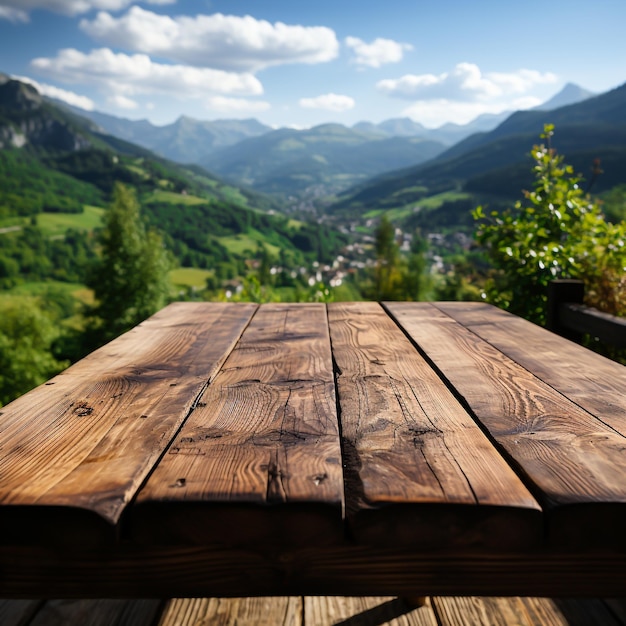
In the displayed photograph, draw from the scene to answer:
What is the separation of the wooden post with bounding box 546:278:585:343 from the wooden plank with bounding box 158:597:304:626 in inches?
69.6

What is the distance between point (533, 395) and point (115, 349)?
4.00 feet

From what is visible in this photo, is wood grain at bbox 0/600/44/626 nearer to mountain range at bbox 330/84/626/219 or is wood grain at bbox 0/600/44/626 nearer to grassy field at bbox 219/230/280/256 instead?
grassy field at bbox 219/230/280/256

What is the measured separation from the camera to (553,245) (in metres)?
3.42

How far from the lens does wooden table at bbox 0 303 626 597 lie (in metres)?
0.73

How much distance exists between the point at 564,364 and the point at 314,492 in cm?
101

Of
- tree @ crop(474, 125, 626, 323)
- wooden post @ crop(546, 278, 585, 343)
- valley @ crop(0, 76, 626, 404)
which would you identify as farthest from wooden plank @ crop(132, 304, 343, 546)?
valley @ crop(0, 76, 626, 404)

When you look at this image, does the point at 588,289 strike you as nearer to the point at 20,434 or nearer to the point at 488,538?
the point at 488,538

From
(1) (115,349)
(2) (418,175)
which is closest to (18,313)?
(1) (115,349)

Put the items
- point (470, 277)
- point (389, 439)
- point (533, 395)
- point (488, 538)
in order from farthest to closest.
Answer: point (470, 277) < point (533, 395) < point (389, 439) < point (488, 538)

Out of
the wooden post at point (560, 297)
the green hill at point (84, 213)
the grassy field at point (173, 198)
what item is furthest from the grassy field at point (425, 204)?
the wooden post at point (560, 297)

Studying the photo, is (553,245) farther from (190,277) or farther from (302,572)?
(190,277)

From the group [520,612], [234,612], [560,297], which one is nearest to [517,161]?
[560,297]

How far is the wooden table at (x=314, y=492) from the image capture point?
730 millimetres

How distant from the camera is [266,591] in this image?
76 cm
